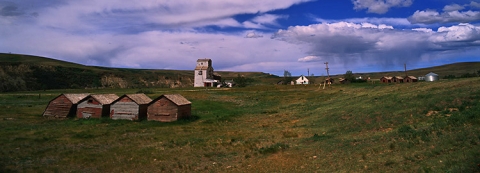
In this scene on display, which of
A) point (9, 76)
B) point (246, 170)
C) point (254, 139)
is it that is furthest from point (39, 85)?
point (246, 170)

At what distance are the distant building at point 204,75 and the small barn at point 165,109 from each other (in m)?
84.7

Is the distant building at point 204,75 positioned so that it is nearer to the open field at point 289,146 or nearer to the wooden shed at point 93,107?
the wooden shed at point 93,107

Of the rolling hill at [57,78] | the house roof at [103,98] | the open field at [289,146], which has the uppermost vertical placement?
the rolling hill at [57,78]

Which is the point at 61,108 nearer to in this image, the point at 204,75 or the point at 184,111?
the point at 184,111

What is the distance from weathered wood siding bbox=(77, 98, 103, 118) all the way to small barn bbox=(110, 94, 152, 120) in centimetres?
194

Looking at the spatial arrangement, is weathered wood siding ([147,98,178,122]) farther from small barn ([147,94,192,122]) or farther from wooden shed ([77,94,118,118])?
wooden shed ([77,94,118,118])

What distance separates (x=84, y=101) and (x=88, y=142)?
1882 centimetres

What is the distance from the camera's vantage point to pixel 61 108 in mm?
41406

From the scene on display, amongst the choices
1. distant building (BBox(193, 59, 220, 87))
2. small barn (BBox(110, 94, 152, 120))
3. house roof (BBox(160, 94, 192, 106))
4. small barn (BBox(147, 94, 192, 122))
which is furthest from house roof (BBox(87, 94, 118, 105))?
distant building (BBox(193, 59, 220, 87))

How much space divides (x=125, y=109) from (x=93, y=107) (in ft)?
15.8

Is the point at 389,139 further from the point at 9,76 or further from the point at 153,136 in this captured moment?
the point at 9,76

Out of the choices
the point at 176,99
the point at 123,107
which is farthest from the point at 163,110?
the point at 123,107

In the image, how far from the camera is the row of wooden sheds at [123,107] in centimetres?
3731

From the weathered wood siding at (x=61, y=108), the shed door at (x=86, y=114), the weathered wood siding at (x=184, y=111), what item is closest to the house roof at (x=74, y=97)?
the weathered wood siding at (x=61, y=108)
